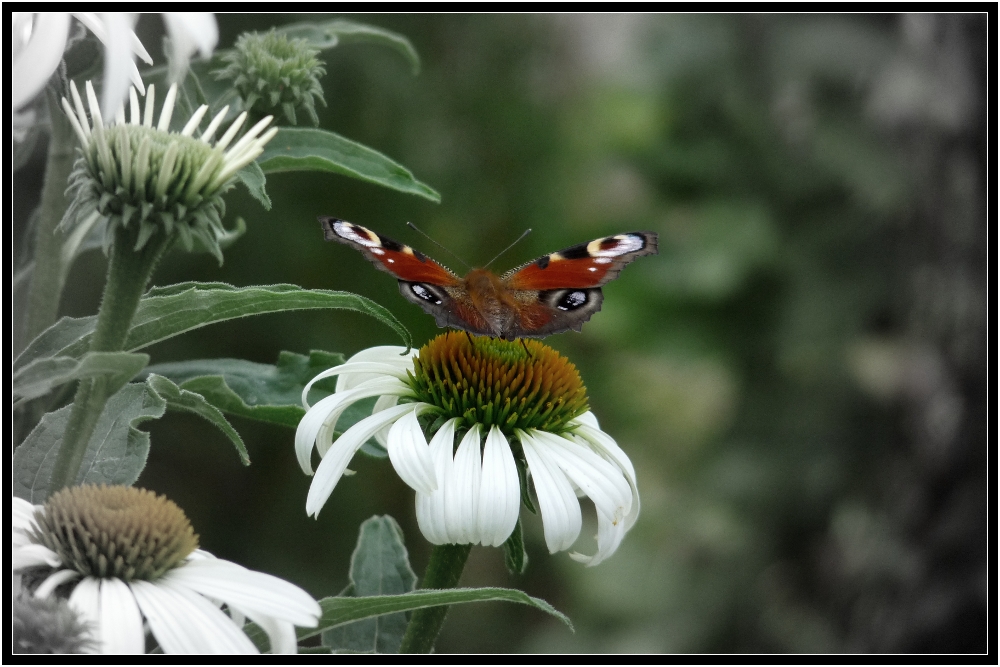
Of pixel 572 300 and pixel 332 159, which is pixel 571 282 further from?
pixel 332 159

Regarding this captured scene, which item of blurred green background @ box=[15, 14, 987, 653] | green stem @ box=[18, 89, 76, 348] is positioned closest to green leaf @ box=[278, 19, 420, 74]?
green stem @ box=[18, 89, 76, 348]

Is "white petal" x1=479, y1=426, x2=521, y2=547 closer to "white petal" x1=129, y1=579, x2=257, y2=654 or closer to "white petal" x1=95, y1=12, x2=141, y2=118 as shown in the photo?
"white petal" x1=129, y1=579, x2=257, y2=654

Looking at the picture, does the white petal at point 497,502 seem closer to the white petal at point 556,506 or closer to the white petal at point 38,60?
the white petal at point 556,506

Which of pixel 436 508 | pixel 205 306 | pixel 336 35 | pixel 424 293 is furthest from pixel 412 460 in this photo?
pixel 336 35

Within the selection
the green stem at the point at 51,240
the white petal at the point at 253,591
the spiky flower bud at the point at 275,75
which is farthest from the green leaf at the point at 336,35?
the white petal at the point at 253,591

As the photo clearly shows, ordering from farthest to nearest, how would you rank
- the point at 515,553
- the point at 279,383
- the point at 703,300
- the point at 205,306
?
the point at 703,300 → the point at 279,383 → the point at 515,553 → the point at 205,306

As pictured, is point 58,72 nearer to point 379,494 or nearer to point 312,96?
point 312,96
